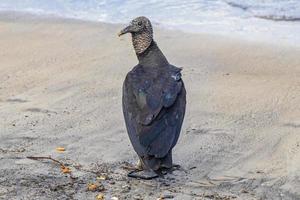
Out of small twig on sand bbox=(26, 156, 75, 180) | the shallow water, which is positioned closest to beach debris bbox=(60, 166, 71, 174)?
small twig on sand bbox=(26, 156, 75, 180)

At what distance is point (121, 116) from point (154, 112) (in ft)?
4.75

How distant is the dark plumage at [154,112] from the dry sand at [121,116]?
20cm

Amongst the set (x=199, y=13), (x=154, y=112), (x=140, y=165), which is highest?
(x=154, y=112)

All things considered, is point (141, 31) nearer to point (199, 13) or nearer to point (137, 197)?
point (137, 197)

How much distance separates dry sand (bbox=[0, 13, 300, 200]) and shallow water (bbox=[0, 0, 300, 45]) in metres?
0.77

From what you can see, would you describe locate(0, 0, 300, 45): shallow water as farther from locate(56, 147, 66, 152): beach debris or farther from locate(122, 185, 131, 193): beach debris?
locate(122, 185, 131, 193): beach debris

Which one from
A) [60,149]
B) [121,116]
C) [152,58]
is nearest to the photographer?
[152,58]

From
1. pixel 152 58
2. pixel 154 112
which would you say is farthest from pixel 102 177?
pixel 152 58

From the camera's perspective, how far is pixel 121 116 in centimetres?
602

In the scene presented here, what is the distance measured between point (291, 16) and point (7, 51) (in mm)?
4245

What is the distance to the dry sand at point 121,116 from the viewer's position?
466 cm

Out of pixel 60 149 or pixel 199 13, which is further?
pixel 199 13

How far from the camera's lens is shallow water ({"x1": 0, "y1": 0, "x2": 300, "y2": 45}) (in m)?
9.73

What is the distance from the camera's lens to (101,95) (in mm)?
6594
